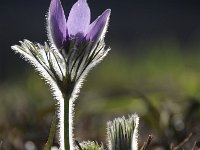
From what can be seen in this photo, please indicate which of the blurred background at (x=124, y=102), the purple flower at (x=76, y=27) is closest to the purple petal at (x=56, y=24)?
the purple flower at (x=76, y=27)

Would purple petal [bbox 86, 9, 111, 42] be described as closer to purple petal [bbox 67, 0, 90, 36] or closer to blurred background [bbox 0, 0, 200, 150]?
purple petal [bbox 67, 0, 90, 36]

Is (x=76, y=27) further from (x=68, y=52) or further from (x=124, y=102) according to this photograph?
(x=124, y=102)

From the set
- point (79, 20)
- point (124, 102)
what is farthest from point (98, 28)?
point (124, 102)

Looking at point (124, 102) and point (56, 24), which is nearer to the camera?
point (56, 24)

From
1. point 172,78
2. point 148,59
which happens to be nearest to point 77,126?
point 172,78

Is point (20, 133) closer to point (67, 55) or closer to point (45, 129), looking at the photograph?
point (45, 129)

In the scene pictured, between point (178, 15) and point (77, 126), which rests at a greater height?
point (178, 15)

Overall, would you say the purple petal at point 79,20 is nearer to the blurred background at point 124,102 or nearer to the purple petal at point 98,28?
the purple petal at point 98,28
